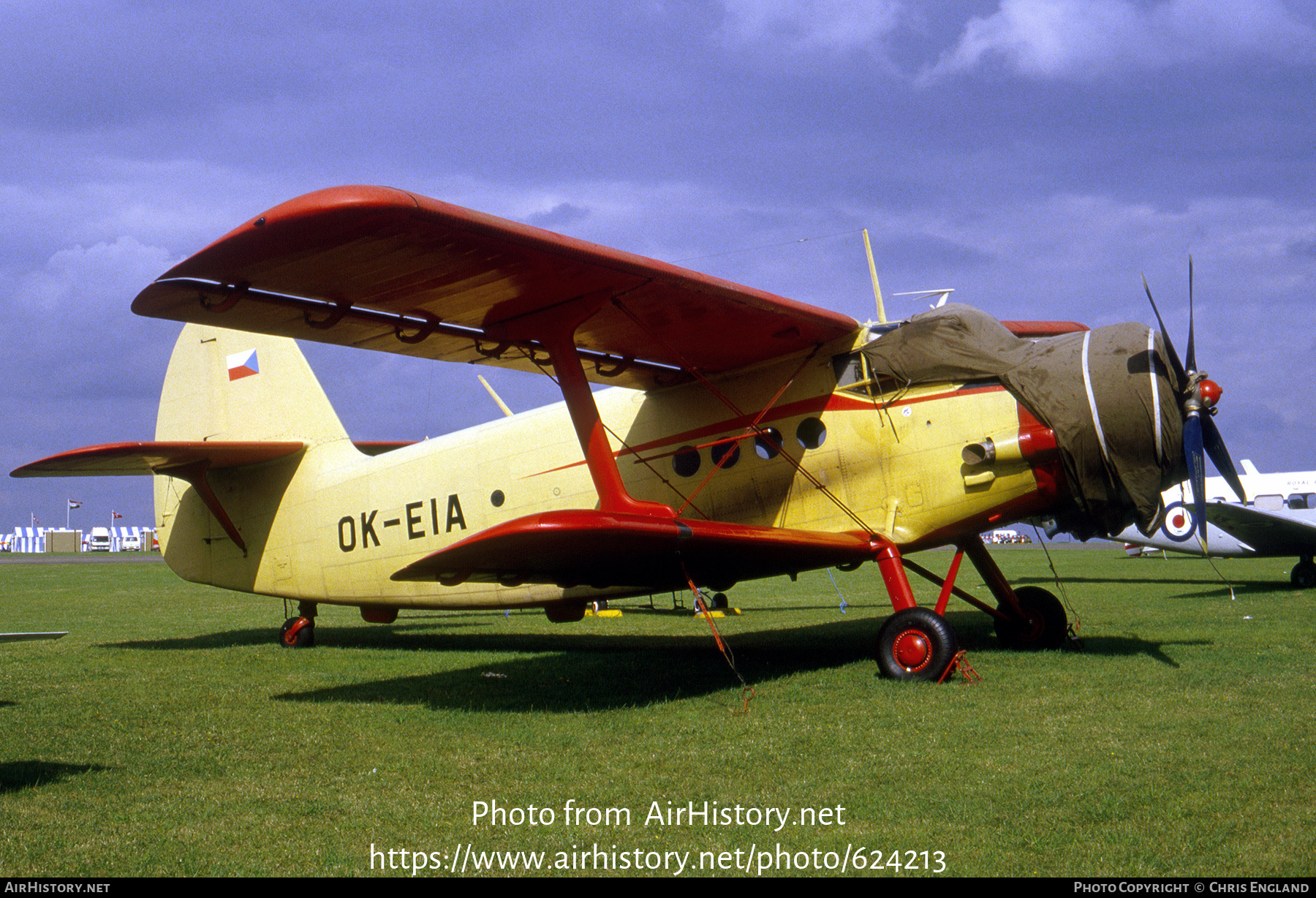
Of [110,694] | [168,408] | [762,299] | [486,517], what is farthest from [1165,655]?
[168,408]

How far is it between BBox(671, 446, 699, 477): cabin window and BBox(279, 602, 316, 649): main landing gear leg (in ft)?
17.8

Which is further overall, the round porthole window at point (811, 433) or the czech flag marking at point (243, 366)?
the czech flag marking at point (243, 366)

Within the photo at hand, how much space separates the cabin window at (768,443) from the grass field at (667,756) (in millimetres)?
1978

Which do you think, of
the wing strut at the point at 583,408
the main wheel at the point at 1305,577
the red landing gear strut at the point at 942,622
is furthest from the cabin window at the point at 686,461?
the main wheel at the point at 1305,577

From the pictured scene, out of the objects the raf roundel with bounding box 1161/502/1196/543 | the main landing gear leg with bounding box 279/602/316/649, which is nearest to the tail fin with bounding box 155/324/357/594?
the main landing gear leg with bounding box 279/602/316/649

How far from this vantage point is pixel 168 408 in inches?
503

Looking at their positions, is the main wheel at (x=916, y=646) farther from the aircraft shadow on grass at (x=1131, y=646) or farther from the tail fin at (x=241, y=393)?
the tail fin at (x=241, y=393)

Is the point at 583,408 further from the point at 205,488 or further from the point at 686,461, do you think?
the point at 205,488

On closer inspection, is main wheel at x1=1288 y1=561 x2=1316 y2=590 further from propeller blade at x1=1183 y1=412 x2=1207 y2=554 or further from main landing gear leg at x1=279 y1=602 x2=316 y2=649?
main landing gear leg at x1=279 y1=602 x2=316 y2=649

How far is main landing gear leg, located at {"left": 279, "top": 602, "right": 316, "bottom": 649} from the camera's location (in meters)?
11.7

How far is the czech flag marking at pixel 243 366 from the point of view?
491 inches

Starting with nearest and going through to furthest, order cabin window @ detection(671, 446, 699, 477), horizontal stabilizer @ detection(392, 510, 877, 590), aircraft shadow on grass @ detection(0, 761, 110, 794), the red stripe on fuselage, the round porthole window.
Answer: aircraft shadow on grass @ detection(0, 761, 110, 794)
horizontal stabilizer @ detection(392, 510, 877, 590)
the red stripe on fuselage
the round porthole window
cabin window @ detection(671, 446, 699, 477)
